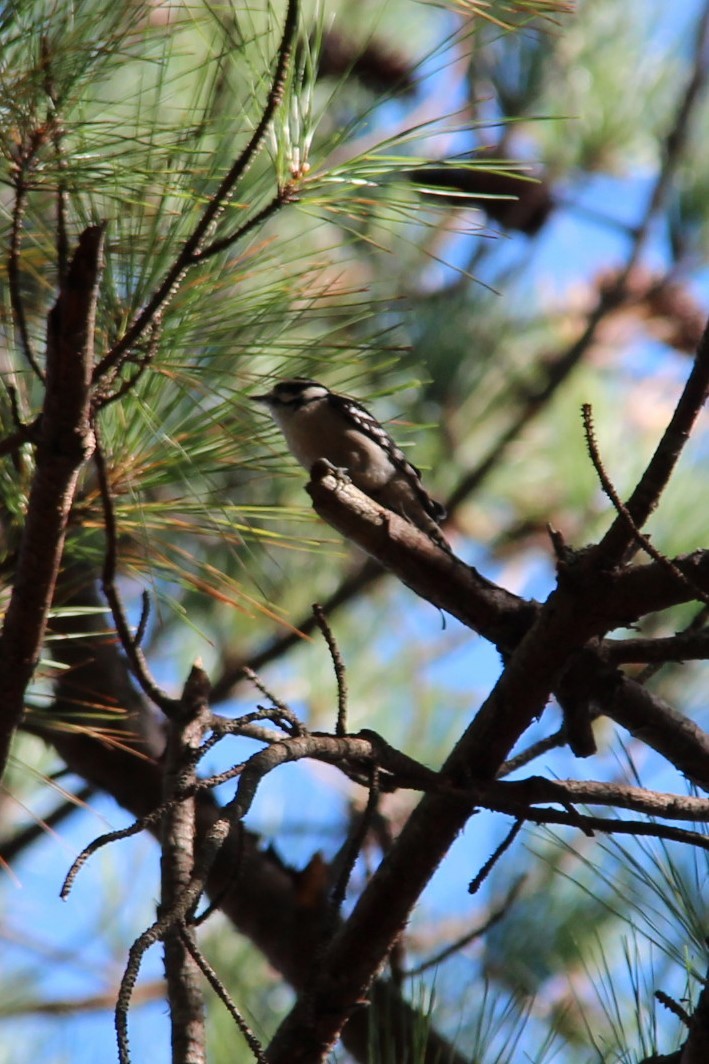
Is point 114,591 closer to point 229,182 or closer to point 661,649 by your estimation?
point 229,182

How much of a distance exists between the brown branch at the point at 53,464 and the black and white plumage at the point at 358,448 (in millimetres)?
1059

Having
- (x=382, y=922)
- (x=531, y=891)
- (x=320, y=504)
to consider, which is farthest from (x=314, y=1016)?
(x=531, y=891)

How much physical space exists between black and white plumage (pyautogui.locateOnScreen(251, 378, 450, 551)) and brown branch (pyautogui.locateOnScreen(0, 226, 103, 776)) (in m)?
1.06

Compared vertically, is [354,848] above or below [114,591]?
below

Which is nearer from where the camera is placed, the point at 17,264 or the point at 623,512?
the point at 623,512

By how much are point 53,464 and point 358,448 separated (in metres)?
1.35

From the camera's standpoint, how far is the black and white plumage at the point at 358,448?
253cm

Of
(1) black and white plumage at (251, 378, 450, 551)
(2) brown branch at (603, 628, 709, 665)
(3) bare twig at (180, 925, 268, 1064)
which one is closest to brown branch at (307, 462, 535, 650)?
(2) brown branch at (603, 628, 709, 665)

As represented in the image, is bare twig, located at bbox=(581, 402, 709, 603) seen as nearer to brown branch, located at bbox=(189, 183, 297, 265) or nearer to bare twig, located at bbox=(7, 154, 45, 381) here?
brown branch, located at bbox=(189, 183, 297, 265)

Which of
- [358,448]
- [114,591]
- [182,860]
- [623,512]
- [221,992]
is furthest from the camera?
[358,448]

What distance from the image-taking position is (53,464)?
135 centimetres

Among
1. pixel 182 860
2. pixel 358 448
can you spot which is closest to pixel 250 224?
pixel 182 860

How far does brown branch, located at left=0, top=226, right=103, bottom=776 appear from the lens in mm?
1237

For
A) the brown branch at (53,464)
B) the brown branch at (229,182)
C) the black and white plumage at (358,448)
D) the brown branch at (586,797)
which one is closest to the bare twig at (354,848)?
the brown branch at (586,797)
